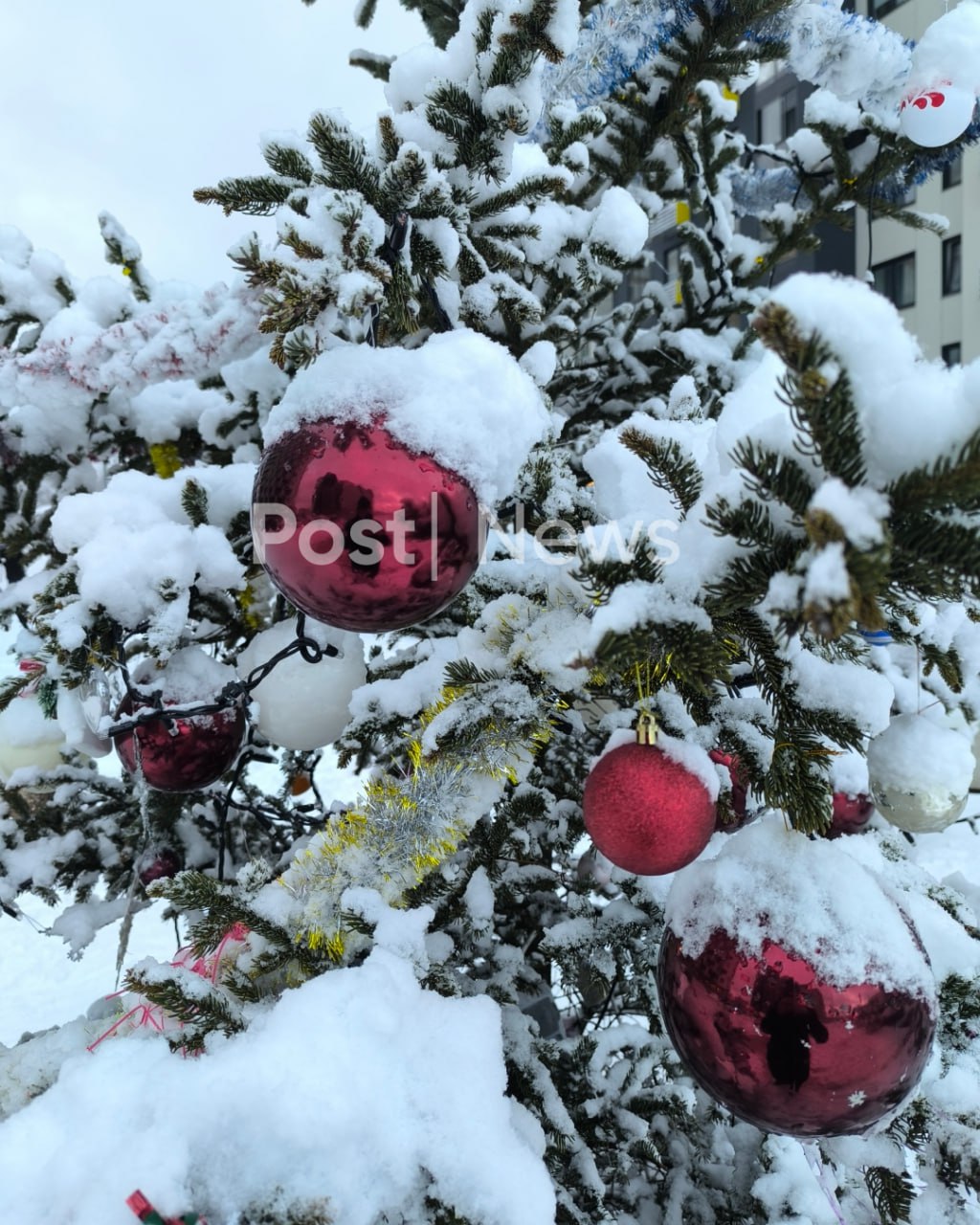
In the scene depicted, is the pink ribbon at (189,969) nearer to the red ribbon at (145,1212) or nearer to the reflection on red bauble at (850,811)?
the red ribbon at (145,1212)

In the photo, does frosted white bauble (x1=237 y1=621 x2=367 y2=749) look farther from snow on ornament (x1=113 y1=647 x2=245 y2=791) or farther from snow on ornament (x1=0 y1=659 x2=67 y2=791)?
snow on ornament (x1=0 y1=659 x2=67 y2=791)

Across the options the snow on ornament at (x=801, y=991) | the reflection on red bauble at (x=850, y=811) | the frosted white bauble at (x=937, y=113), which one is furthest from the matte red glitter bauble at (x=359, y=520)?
the frosted white bauble at (x=937, y=113)

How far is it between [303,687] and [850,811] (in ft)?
3.78

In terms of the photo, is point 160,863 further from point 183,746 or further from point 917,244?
point 917,244

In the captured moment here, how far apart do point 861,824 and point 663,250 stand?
18977mm

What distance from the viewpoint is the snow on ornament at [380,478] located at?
3.08 feet

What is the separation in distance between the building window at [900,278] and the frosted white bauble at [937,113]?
15.9 m

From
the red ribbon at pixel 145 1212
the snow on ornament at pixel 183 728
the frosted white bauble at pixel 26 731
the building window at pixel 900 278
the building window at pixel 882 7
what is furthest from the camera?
the building window at pixel 900 278

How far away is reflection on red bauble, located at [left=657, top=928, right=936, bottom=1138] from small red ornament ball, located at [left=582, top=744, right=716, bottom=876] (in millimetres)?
115

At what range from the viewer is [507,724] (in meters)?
1.09

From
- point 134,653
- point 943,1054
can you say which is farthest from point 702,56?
point 943,1054

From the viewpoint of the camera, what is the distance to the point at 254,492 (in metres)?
1.04

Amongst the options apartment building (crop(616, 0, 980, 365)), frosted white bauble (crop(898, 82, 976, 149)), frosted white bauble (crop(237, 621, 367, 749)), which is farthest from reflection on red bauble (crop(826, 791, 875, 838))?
apartment building (crop(616, 0, 980, 365))
